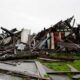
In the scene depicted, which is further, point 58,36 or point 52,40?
point 58,36

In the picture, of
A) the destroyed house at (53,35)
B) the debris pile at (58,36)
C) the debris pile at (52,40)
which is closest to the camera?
the debris pile at (52,40)

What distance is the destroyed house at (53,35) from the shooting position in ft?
61.0

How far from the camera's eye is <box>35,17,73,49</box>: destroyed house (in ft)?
61.0

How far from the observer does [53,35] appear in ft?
62.3

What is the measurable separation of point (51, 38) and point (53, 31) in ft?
2.25

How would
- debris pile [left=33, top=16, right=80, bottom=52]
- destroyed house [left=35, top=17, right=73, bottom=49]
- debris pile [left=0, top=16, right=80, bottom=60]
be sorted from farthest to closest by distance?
1. destroyed house [left=35, top=17, right=73, bottom=49]
2. debris pile [left=33, top=16, right=80, bottom=52]
3. debris pile [left=0, top=16, right=80, bottom=60]

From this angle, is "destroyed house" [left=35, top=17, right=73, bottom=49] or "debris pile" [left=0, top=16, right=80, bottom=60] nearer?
"debris pile" [left=0, top=16, right=80, bottom=60]

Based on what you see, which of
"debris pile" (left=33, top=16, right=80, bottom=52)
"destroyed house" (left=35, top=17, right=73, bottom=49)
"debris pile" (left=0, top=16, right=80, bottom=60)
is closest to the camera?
"debris pile" (left=0, top=16, right=80, bottom=60)

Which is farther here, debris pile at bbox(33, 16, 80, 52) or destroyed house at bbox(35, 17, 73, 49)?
destroyed house at bbox(35, 17, 73, 49)

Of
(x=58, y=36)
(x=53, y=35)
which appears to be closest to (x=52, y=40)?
(x=53, y=35)

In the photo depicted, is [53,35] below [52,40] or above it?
above

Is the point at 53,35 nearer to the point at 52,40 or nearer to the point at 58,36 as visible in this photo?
the point at 52,40

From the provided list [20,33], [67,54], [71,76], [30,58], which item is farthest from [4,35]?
[71,76]

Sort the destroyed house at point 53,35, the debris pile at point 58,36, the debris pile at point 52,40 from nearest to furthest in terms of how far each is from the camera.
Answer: the debris pile at point 52,40 → the debris pile at point 58,36 → the destroyed house at point 53,35
